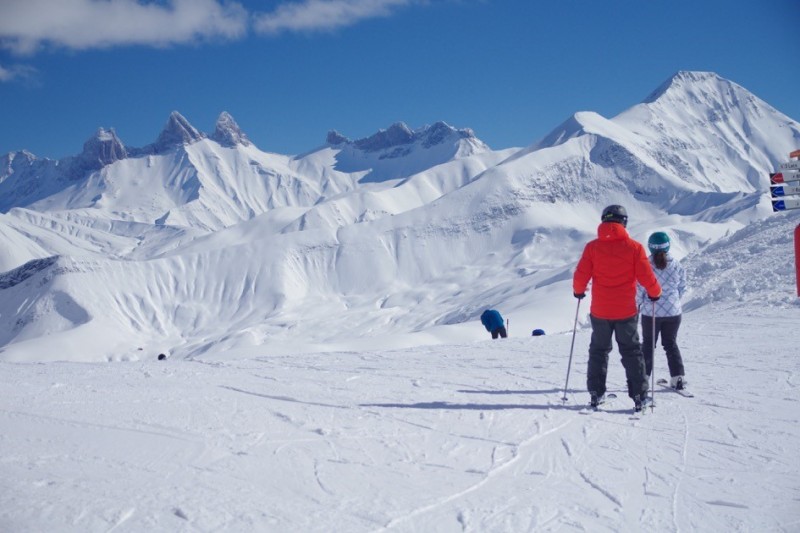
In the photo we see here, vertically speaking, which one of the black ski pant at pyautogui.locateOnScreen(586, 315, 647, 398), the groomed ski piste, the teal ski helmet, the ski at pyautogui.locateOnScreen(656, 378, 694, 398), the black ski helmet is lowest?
the groomed ski piste

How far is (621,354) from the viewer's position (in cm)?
735

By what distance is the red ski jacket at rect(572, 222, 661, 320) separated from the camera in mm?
7305

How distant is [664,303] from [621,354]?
1759mm

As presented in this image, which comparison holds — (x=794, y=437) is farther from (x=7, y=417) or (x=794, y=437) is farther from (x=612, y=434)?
(x=7, y=417)

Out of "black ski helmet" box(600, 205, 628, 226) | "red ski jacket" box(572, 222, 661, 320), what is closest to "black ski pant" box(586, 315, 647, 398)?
"red ski jacket" box(572, 222, 661, 320)

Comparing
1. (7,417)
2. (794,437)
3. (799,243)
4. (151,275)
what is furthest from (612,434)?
(151,275)

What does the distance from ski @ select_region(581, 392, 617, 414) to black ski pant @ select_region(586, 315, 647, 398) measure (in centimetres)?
16

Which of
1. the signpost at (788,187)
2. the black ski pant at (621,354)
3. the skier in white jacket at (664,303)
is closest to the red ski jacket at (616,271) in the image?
the black ski pant at (621,354)

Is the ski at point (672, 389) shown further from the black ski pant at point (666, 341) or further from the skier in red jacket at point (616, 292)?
the skier in red jacket at point (616, 292)

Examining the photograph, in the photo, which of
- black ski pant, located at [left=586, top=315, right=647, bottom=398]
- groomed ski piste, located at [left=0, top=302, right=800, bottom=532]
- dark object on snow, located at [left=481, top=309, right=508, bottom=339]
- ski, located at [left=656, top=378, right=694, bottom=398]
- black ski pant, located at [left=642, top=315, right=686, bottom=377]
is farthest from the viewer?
dark object on snow, located at [left=481, top=309, right=508, bottom=339]

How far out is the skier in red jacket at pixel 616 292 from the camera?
24.0 ft

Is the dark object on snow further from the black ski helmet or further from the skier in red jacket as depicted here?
the black ski helmet

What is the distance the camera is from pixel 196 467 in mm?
5199

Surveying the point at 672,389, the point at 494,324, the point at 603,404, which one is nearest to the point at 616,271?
the point at 603,404
